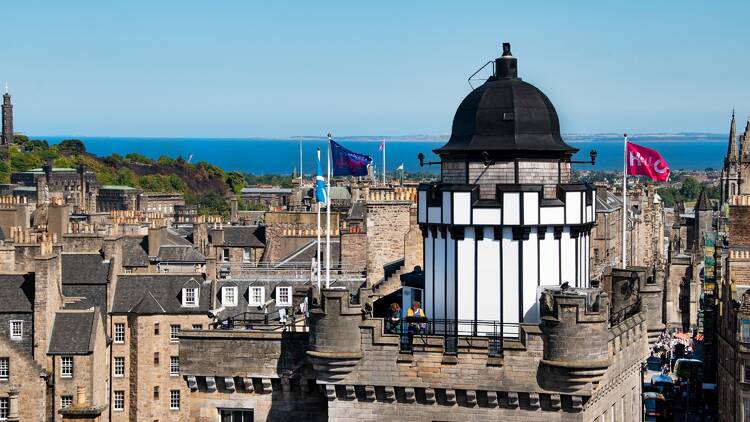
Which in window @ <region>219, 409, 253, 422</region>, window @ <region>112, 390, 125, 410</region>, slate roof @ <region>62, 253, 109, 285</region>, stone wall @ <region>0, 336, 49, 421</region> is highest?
slate roof @ <region>62, 253, 109, 285</region>

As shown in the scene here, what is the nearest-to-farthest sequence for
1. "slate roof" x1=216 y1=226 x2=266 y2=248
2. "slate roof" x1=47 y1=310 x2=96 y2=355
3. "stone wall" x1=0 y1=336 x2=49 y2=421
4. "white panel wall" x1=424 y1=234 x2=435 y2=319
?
1. "white panel wall" x1=424 y1=234 x2=435 y2=319
2. "slate roof" x1=47 y1=310 x2=96 y2=355
3. "stone wall" x1=0 y1=336 x2=49 y2=421
4. "slate roof" x1=216 y1=226 x2=266 y2=248

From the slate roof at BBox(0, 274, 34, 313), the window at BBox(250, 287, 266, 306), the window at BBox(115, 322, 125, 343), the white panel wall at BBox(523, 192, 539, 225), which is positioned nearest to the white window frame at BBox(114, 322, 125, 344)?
the window at BBox(115, 322, 125, 343)

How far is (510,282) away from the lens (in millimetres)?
29234

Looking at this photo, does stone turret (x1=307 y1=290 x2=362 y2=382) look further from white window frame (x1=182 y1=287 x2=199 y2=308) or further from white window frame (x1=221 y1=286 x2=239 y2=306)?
white window frame (x1=182 y1=287 x2=199 y2=308)

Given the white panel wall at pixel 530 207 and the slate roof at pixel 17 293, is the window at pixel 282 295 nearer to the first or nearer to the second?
the slate roof at pixel 17 293

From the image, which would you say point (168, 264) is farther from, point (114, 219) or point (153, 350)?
point (114, 219)

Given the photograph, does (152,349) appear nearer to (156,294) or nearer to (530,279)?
(156,294)

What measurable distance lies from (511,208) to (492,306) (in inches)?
83.7

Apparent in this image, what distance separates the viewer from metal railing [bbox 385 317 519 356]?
28.9m

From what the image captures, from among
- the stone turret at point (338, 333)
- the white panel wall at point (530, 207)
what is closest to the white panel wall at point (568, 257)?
the white panel wall at point (530, 207)

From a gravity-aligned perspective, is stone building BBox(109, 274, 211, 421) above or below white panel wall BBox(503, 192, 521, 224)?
below

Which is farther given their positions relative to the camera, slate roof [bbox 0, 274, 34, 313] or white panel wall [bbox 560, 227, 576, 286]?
slate roof [bbox 0, 274, 34, 313]

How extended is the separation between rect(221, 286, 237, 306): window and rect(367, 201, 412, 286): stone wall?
795cm

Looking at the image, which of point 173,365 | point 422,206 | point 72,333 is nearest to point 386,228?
point 173,365
